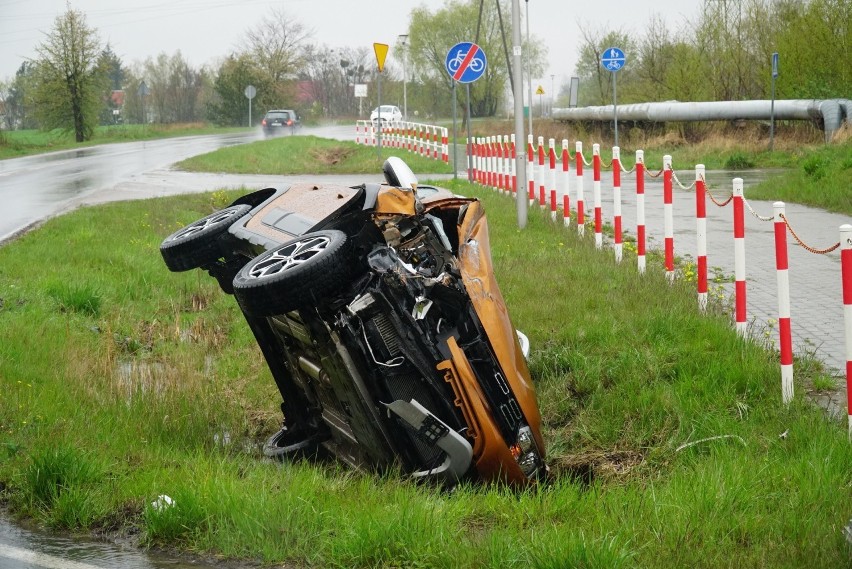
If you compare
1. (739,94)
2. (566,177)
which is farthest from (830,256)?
(739,94)

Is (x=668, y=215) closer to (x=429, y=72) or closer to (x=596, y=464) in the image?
(x=596, y=464)

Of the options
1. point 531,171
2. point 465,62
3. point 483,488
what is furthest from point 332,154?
point 483,488

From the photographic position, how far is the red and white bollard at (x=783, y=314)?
6707mm

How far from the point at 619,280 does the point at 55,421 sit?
575 cm

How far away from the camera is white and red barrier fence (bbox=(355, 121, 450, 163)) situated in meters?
38.6

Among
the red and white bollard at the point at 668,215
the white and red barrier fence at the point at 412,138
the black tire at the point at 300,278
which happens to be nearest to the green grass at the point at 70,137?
the white and red barrier fence at the point at 412,138

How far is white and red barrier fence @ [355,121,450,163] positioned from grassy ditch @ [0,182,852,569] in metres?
27.1

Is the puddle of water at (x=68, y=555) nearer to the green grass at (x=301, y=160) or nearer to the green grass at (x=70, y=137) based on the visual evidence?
the green grass at (x=301, y=160)

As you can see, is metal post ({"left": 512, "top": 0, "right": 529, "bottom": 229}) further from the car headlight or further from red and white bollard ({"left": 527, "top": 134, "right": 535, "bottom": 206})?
the car headlight

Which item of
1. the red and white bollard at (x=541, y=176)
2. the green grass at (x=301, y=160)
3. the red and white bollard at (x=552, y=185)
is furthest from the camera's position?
the green grass at (x=301, y=160)

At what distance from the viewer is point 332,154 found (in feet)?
137

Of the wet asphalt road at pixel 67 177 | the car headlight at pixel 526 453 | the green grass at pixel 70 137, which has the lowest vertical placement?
the car headlight at pixel 526 453

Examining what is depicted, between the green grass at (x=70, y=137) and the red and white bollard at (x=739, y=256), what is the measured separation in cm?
4087

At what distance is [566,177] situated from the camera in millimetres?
15562
